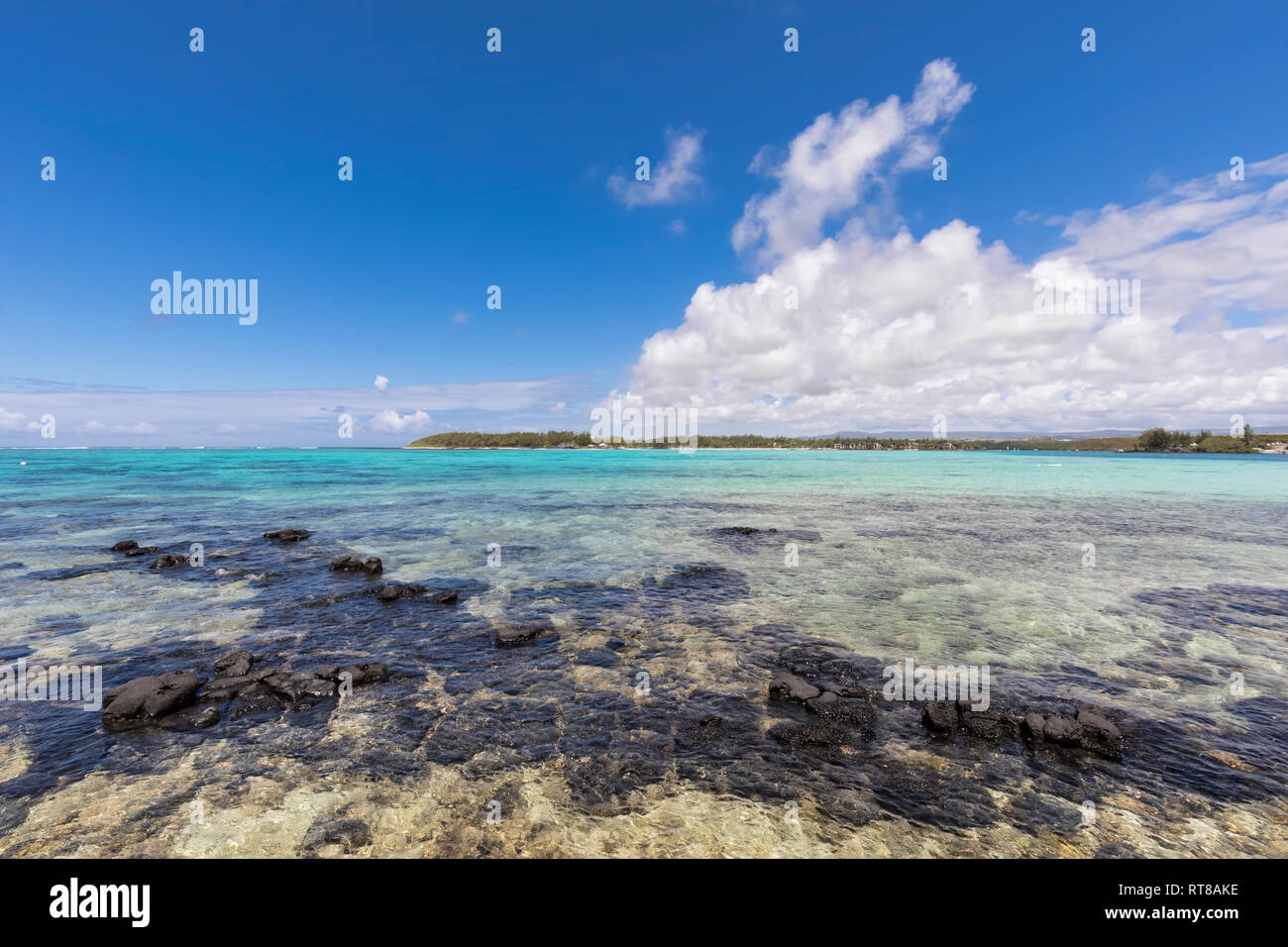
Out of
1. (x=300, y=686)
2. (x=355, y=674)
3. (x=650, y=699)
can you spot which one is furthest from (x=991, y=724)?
(x=300, y=686)

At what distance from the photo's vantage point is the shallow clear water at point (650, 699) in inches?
277

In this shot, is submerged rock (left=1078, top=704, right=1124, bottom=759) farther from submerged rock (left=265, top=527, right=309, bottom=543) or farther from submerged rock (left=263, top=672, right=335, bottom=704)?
submerged rock (left=265, top=527, right=309, bottom=543)

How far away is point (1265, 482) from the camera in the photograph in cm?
7319

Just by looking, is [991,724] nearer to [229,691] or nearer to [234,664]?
[229,691]

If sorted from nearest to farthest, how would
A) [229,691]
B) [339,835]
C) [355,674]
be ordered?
[339,835]
[229,691]
[355,674]

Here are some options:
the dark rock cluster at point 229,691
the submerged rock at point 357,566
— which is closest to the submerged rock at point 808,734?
the dark rock cluster at point 229,691

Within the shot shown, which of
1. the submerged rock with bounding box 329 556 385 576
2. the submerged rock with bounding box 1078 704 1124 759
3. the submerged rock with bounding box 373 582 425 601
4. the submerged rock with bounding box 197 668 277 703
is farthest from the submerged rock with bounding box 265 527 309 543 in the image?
the submerged rock with bounding box 1078 704 1124 759

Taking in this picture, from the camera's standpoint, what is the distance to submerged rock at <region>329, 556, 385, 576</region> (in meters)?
21.6

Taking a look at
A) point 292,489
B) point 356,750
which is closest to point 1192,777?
point 356,750

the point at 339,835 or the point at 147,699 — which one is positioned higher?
the point at 147,699

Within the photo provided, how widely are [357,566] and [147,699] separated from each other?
40.0 ft

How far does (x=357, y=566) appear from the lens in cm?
2191

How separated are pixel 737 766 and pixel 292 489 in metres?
71.2

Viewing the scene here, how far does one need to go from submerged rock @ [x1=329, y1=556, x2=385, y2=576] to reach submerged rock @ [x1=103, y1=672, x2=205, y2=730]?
10.8 m
